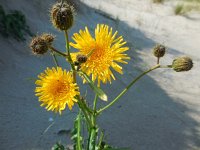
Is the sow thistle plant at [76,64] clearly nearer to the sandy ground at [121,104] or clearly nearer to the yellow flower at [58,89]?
the yellow flower at [58,89]

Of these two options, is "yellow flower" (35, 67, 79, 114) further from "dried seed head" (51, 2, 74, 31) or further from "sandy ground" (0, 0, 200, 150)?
"sandy ground" (0, 0, 200, 150)

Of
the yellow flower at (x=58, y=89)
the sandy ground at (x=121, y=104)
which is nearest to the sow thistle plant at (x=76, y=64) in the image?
the yellow flower at (x=58, y=89)

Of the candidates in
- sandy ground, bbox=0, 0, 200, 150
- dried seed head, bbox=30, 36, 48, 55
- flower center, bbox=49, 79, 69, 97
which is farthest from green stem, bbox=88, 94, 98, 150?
sandy ground, bbox=0, 0, 200, 150

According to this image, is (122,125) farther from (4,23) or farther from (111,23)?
(111,23)

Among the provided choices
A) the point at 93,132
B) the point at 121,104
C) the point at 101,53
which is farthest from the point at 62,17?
the point at 121,104

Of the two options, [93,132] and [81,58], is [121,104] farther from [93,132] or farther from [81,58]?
[81,58]
